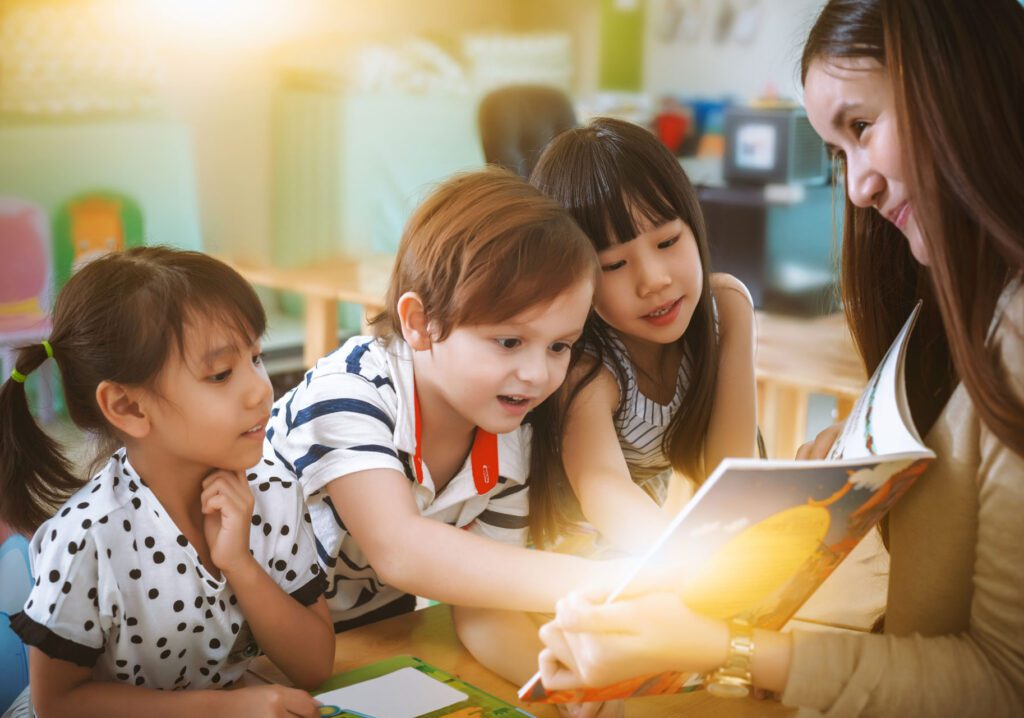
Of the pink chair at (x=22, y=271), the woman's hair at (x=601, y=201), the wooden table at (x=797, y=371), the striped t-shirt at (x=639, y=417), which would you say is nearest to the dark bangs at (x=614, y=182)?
the woman's hair at (x=601, y=201)

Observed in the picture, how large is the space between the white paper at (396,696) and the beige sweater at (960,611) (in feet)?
0.99

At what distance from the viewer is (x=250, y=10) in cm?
399

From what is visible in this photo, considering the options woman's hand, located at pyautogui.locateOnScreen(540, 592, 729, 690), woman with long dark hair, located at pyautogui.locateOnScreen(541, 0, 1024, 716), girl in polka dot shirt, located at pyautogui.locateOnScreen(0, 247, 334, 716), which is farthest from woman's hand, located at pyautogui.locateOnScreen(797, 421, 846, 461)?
girl in polka dot shirt, located at pyautogui.locateOnScreen(0, 247, 334, 716)

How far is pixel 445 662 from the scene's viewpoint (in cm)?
105

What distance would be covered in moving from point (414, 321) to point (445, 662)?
1.11 ft

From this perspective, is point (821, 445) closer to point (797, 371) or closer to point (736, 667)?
point (736, 667)

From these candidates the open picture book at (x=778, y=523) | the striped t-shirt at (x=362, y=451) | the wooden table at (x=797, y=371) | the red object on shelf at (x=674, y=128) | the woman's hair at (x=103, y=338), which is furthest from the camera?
the red object on shelf at (x=674, y=128)

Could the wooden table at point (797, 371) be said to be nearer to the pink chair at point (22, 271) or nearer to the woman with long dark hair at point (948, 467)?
the woman with long dark hair at point (948, 467)

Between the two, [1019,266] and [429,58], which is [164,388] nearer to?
[1019,266]

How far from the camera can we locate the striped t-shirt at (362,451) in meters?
1.06

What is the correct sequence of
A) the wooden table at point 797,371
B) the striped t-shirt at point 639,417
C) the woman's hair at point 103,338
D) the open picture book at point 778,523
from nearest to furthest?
the open picture book at point 778,523
the woman's hair at point 103,338
the striped t-shirt at point 639,417
the wooden table at point 797,371

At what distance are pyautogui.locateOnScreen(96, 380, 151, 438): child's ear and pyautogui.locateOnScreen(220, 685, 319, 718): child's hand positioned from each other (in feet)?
0.82

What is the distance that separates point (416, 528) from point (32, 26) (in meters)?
3.06

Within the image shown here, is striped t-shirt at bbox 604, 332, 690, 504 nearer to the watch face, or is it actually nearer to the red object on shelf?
the watch face
